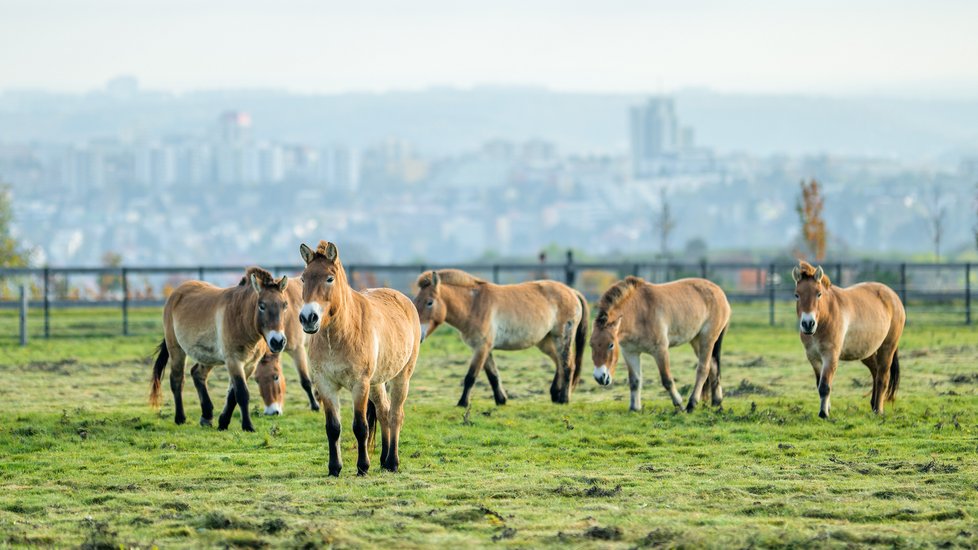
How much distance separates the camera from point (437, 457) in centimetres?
1182

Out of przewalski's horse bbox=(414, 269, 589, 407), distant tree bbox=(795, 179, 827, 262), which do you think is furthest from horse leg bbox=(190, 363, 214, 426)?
distant tree bbox=(795, 179, 827, 262)

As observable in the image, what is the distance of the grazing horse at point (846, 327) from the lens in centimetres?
1393

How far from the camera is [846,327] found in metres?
14.3

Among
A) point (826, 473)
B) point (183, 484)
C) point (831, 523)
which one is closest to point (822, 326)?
point (826, 473)

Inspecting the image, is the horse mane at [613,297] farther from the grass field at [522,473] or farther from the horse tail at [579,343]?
the horse tail at [579,343]

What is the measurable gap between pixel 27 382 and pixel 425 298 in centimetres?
713

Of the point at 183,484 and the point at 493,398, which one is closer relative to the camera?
the point at 183,484

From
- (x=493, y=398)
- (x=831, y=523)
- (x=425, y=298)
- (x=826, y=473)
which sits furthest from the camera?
(x=493, y=398)

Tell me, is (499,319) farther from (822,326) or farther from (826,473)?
(826,473)

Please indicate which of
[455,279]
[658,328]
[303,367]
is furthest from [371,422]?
[455,279]

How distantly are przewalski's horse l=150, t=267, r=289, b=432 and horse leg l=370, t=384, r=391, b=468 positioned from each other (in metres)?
1.84

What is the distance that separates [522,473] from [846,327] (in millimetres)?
5260

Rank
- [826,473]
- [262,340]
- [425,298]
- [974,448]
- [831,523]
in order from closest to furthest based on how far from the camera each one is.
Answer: [831,523], [826,473], [974,448], [262,340], [425,298]

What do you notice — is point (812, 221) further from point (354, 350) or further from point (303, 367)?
point (354, 350)
